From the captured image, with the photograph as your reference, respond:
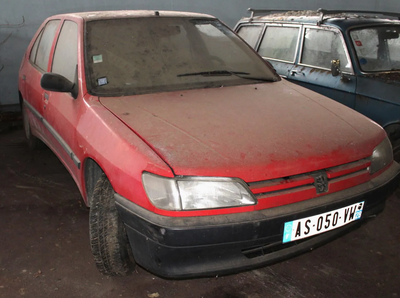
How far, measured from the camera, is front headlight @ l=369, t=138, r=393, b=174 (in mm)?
2350

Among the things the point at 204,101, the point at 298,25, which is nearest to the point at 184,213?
the point at 204,101

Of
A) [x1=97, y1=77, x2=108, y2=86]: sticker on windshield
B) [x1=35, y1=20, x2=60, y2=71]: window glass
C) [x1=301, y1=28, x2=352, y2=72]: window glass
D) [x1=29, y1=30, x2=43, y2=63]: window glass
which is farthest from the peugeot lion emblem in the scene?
[x1=29, y1=30, x2=43, y2=63]: window glass

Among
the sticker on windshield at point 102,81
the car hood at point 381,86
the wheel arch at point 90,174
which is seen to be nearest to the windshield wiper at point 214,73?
the sticker on windshield at point 102,81

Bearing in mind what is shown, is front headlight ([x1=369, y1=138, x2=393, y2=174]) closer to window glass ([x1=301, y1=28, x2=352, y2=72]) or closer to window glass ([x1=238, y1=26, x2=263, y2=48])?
window glass ([x1=301, y1=28, x2=352, y2=72])

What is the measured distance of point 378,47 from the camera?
4.23 m

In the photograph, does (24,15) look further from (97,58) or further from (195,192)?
(195,192)

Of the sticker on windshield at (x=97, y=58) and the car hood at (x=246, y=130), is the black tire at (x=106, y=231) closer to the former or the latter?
the car hood at (x=246, y=130)

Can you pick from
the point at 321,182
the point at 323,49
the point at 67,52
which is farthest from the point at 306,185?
the point at 323,49

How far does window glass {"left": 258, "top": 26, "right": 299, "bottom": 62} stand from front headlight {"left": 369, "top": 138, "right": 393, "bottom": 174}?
256 cm

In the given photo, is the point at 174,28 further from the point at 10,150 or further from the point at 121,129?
the point at 10,150

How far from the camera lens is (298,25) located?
15.7 feet

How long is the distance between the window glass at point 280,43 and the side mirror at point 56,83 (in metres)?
2.95

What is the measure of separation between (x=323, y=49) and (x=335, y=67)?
53cm

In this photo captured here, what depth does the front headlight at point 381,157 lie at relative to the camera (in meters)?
2.35
